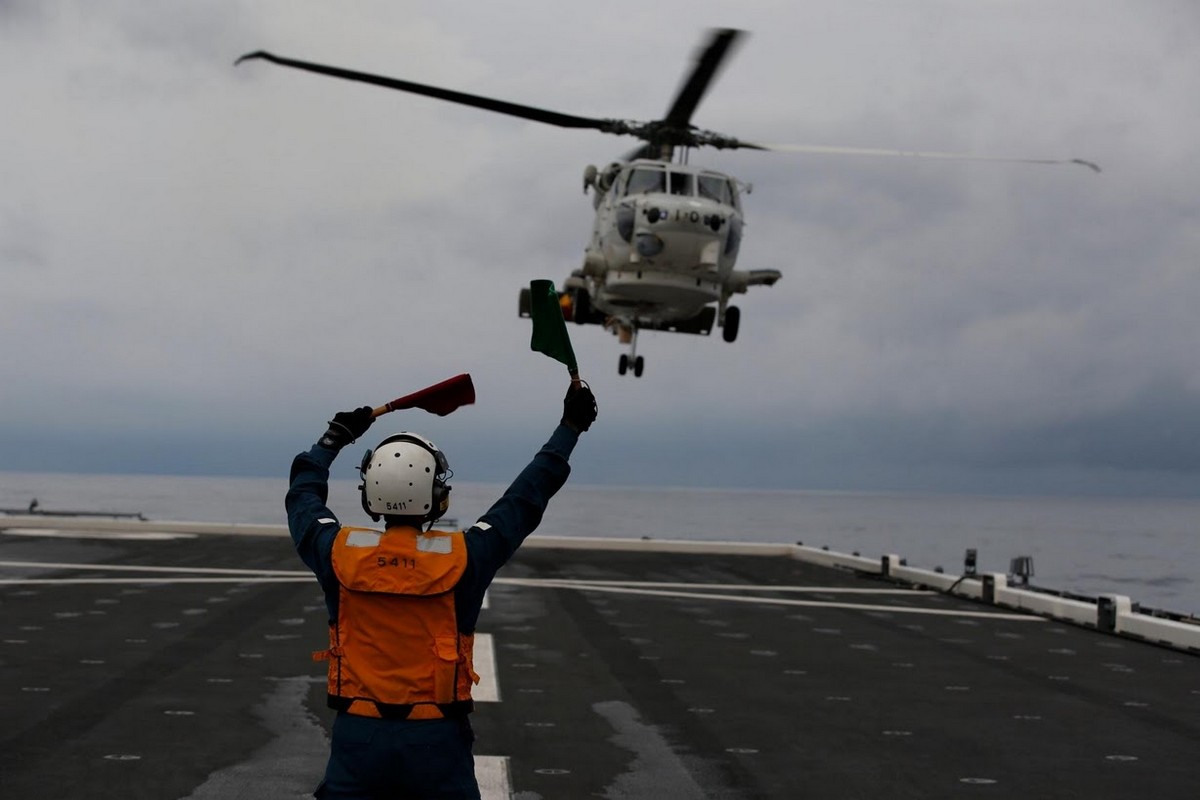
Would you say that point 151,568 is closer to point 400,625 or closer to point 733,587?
point 733,587

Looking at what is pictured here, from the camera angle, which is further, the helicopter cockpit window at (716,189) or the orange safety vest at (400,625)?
the helicopter cockpit window at (716,189)

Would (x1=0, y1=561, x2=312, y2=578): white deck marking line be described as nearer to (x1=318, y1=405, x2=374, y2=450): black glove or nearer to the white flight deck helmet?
(x1=318, y1=405, x2=374, y2=450): black glove

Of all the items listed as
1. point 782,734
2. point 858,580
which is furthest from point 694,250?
point 782,734

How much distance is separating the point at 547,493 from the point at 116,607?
54.8ft

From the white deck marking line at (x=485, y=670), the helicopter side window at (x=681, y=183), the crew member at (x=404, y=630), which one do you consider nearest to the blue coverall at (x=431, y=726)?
the crew member at (x=404, y=630)

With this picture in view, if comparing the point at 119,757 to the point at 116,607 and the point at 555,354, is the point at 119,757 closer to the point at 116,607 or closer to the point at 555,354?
the point at 555,354

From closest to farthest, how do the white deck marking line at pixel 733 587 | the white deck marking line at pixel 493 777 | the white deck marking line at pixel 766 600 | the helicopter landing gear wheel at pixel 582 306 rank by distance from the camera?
the white deck marking line at pixel 493 777 → the white deck marking line at pixel 766 600 → the white deck marking line at pixel 733 587 → the helicopter landing gear wheel at pixel 582 306

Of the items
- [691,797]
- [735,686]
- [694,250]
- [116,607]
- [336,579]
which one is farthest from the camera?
[694,250]

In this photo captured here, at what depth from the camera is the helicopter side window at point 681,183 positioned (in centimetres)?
2797

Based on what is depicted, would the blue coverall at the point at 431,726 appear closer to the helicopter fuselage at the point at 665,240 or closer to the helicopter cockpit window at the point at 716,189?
the helicopter fuselage at the point at 665,240

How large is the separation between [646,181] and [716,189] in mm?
1591

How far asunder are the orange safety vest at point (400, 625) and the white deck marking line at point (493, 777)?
3992 millimetres

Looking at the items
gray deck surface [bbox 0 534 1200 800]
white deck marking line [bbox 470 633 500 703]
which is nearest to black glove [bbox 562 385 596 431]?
gray deck surface [bbox 0 534 1200 800]

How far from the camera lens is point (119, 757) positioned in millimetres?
9914
